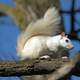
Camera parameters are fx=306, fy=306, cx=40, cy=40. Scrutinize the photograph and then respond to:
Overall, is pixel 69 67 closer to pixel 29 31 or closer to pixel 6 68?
pixel 6 68

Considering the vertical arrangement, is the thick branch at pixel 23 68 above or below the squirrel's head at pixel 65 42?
below

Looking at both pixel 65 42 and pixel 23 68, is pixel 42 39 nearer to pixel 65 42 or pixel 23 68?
pixel 65 42

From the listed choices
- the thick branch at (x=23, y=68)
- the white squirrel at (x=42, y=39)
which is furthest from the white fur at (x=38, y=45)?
the thick branch at (x=23, y=68)

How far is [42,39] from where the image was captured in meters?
2.13

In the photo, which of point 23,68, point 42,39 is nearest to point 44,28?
point 42,39

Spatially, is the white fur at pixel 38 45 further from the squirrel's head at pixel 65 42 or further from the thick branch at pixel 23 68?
the thick branch at pixel 23 68

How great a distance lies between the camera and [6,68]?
5.06 ft

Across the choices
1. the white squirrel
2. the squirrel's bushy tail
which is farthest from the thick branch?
the squirrel's bushy tail

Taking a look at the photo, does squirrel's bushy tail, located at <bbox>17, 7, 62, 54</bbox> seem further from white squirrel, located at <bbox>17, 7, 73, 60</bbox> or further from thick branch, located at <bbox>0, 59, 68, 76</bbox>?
thick branch, located at <bbox>0, 59, 68, 76</bbox>

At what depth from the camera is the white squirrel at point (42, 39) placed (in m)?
2.07

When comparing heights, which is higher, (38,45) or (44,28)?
(44,28)

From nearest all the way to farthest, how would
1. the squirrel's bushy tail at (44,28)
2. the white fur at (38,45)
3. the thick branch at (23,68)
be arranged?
the thick branch at (23,68)
the white fur at (38,45)
the squirrel's bushy tail at (44,28)

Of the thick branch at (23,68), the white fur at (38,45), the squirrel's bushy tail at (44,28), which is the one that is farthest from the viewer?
the squirrel's bushy tail at (44,28)

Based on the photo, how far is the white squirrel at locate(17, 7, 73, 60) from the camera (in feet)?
6.79
